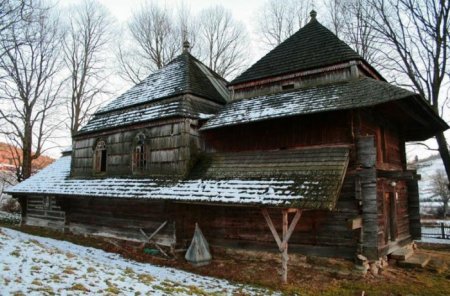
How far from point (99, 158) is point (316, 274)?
1136cm

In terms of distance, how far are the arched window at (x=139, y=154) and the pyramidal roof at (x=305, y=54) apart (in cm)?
464

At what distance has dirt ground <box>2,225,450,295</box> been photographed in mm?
8969

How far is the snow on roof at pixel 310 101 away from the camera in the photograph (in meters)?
10.1

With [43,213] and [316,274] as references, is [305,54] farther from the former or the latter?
[43,213]

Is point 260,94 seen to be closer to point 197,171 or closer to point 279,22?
point 197,171

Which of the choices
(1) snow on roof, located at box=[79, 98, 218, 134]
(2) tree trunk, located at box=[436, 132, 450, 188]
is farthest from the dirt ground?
(1) snow on roof, located at box=[79, 98, 218, 134]

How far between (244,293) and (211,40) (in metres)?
25.8

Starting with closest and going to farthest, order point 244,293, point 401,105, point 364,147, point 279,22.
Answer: point 244,293
point 364,147
point 401,105
point 279,22

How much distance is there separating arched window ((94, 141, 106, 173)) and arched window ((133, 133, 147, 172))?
2.55 metres

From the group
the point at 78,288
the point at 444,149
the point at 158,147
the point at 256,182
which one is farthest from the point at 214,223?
the point at 444,149

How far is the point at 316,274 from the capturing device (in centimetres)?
1018

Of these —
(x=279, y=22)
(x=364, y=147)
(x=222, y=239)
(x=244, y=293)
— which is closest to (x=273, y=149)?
(x=364, y=147)

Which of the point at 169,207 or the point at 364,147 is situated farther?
the point at 169,207

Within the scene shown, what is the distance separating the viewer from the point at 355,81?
11.6 metres
